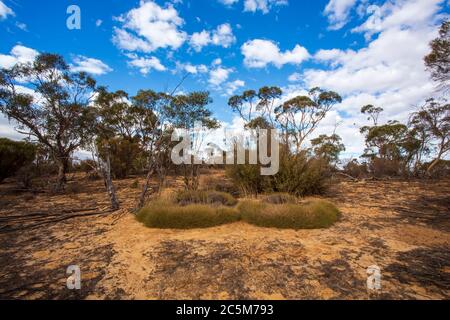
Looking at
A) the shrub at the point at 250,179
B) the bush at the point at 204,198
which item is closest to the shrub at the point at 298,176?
the shrub at the point at 250,179

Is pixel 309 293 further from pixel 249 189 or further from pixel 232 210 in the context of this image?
pixel 249 189

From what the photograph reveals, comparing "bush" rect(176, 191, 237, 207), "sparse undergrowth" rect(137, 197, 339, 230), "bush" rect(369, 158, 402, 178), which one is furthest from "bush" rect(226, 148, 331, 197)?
"bush" rect(369, 158, 402, 178)

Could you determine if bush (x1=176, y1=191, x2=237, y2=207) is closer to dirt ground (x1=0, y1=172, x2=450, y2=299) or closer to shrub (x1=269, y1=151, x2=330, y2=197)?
dirt ground (x1=0, y1=172, x2=450, y2=299)

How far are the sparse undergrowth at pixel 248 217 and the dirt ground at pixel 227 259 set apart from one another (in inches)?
8.6

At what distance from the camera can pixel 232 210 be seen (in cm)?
486

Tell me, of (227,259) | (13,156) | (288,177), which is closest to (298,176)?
(288,177)

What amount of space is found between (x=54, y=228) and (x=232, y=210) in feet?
12.2

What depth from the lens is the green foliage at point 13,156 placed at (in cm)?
1027

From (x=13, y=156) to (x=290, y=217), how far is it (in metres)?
13.1

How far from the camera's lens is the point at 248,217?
464 cm

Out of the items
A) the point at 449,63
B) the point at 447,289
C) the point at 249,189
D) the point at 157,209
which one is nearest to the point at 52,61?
the point at 157,209

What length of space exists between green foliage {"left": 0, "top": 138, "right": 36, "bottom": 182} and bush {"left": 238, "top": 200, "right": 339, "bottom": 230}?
12082 mm
